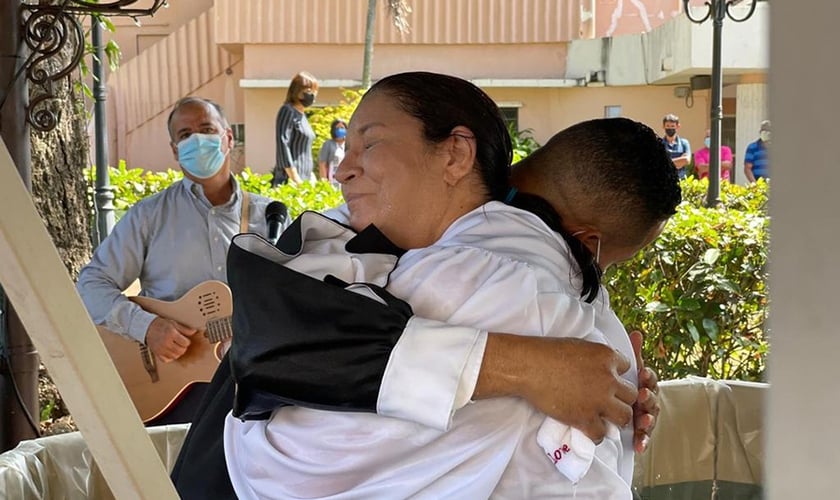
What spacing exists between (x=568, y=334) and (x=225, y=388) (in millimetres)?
694

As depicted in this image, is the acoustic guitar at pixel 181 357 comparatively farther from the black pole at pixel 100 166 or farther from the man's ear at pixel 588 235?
the man's ear at pixel 588 235

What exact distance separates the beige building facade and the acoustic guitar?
14.7 meters

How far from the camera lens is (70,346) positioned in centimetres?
107

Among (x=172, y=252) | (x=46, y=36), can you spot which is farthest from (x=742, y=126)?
(x=46, y=36)

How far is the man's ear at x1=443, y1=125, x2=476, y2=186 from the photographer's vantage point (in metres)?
1.63

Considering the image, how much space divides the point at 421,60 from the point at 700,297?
1509cm

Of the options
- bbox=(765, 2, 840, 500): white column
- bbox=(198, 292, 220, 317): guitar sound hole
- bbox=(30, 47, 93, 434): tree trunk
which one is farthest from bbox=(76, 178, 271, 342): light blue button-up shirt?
bbox=(765, 2, 840, 500): white column

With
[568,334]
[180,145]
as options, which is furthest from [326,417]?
[180,145]

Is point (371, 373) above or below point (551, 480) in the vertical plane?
above

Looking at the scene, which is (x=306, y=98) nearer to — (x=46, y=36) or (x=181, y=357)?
(x=181, y=357)

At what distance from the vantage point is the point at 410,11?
19000 millimetres

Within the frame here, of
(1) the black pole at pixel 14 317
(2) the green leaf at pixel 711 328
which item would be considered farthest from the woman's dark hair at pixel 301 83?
(1) the black pole at pixel 14 317

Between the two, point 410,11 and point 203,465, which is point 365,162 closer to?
point 203,465

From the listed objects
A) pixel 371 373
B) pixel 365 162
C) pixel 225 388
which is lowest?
pixel 225 388
